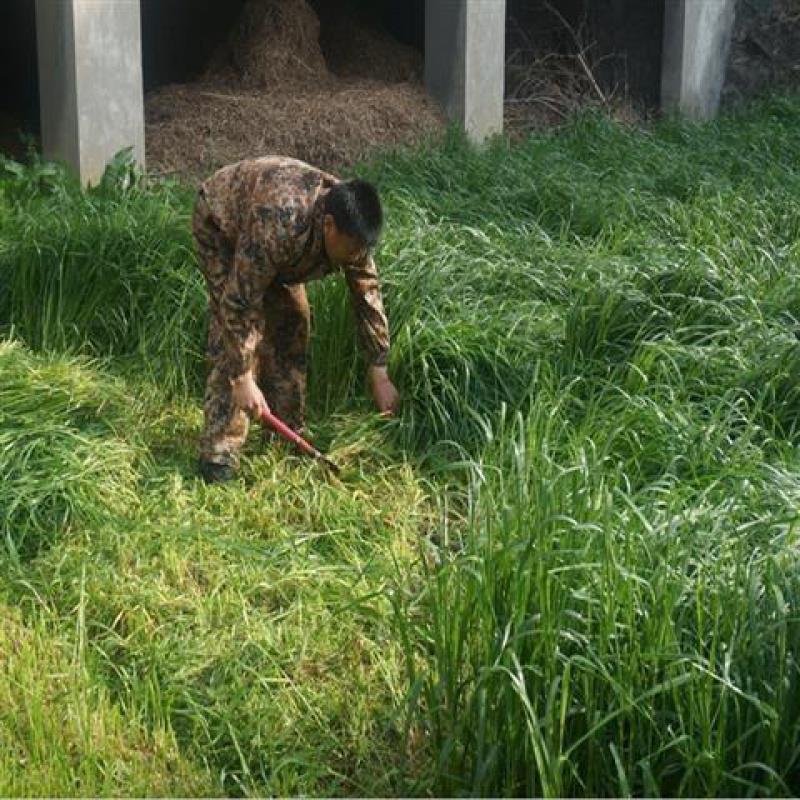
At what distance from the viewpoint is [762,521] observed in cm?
420

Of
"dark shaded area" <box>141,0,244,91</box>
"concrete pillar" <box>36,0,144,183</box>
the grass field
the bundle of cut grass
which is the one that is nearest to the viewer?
the grass field

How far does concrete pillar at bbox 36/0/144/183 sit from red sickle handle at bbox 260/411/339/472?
9.21 ft

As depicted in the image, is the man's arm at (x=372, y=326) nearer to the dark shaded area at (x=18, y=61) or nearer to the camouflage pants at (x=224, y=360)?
the camouflage pants at (x=224, y=360)

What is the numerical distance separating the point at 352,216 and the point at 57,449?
1.20 m

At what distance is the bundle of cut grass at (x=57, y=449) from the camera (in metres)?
5.20

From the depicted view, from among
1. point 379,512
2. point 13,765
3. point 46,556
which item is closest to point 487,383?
point 379,512

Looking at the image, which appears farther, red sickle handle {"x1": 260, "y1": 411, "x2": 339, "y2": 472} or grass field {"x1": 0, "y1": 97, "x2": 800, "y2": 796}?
red sickle handle {"x1": 260, "y1": 411, "x2": 339, "y2": 472}

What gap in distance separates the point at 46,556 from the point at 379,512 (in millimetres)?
1063

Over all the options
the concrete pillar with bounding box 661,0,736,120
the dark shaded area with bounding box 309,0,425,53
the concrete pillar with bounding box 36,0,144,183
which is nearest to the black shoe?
the concrete pillar with bounding box 36,0,144,183

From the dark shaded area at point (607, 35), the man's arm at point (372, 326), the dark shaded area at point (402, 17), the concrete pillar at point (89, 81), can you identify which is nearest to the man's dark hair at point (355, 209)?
the man's arm at point (372, 326)

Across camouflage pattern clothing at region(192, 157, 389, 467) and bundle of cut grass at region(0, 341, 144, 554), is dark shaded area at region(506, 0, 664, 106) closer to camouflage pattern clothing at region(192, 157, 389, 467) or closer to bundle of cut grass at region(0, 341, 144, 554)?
camouflage pattern clothing at region(192, 157, 389, 467)

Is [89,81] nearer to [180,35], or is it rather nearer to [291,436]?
[291,436]

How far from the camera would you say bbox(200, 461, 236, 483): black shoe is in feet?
18.8

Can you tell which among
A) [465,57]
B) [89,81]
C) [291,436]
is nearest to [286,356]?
[291,436]
